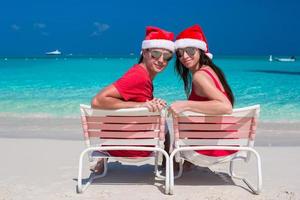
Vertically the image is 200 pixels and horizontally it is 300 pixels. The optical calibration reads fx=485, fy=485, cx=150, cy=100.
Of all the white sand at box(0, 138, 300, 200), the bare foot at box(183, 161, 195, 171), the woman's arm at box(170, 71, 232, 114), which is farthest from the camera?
the bare foot at box(183, 161, 195, 171)

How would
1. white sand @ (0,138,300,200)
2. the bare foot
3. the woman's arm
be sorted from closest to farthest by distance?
the woman's arm < white sand @ (0,138,300,200) < the bare foot

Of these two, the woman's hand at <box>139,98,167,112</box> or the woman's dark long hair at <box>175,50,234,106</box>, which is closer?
the woman's hand at <box>139,98,167,112</box>

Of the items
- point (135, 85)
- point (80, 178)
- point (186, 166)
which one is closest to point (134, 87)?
point (135, 85)

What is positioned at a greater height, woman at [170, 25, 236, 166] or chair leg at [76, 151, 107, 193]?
woman at [170, 25, 236, 166]

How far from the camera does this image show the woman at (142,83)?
397cm

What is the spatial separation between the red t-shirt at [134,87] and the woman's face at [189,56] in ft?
1.15

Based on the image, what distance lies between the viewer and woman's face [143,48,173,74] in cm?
422

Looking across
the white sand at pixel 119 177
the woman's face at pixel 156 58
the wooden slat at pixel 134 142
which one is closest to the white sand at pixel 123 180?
the white sand at pixel 119 177

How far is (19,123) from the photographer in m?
9.56

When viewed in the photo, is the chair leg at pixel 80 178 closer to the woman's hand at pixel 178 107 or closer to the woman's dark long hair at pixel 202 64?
the woman's hand at pixel 178 107

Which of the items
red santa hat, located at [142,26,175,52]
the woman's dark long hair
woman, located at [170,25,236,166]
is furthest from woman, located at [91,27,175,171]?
the woman's dark long hair

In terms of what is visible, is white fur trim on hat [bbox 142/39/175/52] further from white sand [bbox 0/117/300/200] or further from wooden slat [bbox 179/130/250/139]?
white sand [bbox 0/117/300/200]

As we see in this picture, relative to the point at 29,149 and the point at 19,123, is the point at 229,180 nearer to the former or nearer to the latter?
the point at 29,149

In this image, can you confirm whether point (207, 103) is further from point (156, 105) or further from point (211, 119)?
point (156, 105)
